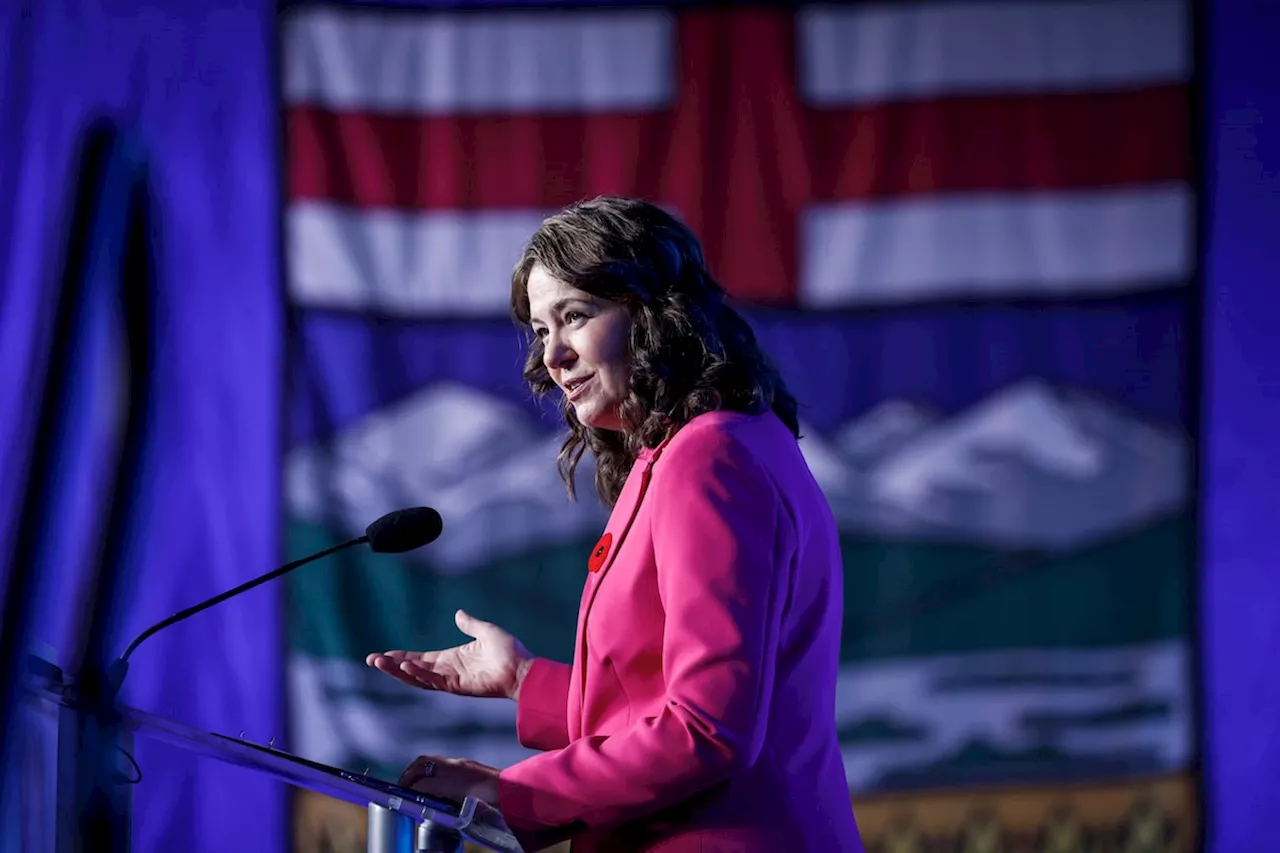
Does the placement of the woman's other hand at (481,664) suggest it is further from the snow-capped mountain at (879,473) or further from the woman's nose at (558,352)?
the snow-capped mountain at (879,473)

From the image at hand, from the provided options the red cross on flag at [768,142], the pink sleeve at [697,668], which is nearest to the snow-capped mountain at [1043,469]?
the red cross on flag at [768,142]

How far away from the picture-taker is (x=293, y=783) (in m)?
1.02

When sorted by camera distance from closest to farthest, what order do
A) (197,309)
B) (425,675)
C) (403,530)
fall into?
(403,530), (425,675), (197,309)

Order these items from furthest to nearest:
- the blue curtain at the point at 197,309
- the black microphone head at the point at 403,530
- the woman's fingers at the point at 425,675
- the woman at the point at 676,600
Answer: the blue curtain at the point at 197,309 → the woman's fingers at the point at 425,675 → the black microphone head at the point at 403,530 → the woman at the point at 676,600

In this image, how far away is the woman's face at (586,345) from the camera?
126 cm

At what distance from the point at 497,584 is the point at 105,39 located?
5.18 ft

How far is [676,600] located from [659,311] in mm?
313

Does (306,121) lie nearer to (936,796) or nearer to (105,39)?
(105,39)

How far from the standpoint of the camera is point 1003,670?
3.10 metres

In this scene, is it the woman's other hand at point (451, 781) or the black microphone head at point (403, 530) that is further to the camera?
the black microphone head at point (403, 530)

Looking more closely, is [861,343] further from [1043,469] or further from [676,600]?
[676,600]

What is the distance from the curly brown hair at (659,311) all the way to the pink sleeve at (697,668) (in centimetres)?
11

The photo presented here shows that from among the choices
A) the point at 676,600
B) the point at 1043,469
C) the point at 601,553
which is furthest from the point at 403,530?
the point at 1043,469

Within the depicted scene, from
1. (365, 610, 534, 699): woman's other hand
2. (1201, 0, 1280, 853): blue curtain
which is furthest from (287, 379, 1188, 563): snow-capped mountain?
(365, 610, 534, 699): woman's other hand
